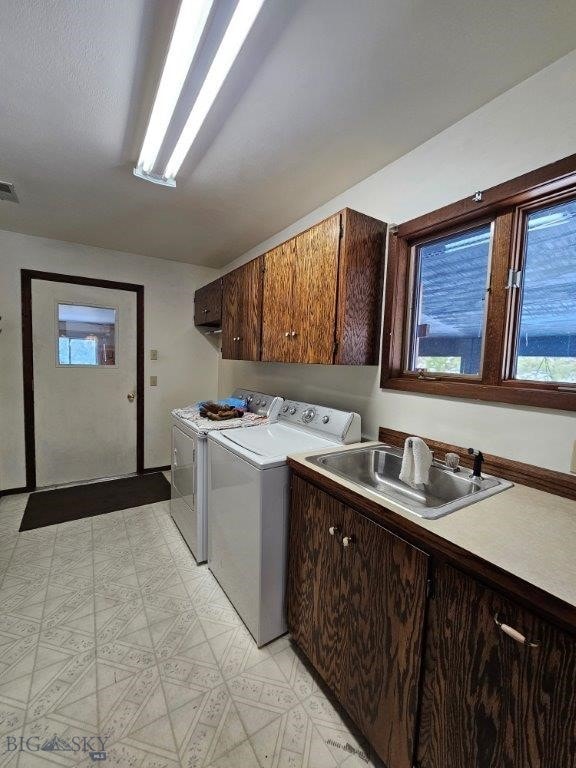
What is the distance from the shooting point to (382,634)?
1.00 m

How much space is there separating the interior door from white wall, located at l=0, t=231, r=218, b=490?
0.45 ft

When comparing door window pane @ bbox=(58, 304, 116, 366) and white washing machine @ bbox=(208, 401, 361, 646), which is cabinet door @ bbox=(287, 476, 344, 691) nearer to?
white washing machine @ bbox=(208, 401, 361, 646)

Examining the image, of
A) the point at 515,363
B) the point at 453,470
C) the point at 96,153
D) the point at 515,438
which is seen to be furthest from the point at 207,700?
the point at 96,153

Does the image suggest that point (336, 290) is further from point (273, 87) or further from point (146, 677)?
point (146, 677)

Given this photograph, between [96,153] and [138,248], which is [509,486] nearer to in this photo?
[96,153]

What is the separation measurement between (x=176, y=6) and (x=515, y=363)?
5.50ft

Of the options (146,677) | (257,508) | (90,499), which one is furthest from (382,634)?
(90,499)

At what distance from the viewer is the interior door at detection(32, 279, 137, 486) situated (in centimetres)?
303

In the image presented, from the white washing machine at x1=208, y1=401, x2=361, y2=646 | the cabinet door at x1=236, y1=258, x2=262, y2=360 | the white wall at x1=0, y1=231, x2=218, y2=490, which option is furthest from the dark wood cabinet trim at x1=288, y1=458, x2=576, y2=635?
the white wall at x1=0, y1=231, x2=218, y2=490

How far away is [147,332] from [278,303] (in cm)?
199

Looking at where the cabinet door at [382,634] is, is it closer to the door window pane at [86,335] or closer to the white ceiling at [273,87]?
the white ceiling at [273,87]

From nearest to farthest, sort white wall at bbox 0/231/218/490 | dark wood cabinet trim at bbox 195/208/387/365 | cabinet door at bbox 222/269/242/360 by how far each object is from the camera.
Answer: dark wood cabinet trim at bbox 195/208/387/365 < cabinet door at bbox 222/269/242/360 < white wall at bbox 0/231/218/490

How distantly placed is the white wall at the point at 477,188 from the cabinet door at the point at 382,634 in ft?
2.24

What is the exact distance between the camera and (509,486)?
1.20 meters
